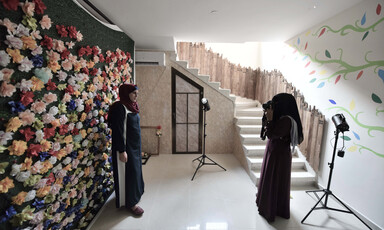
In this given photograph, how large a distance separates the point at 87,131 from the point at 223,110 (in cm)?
A: 287

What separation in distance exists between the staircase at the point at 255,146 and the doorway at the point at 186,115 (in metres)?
0.94

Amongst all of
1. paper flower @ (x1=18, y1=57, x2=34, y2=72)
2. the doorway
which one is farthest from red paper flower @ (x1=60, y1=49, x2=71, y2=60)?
the doorway

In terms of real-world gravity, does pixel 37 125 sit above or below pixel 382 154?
above

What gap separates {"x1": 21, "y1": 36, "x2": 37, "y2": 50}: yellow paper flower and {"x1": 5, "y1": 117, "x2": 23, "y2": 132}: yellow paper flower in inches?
17.6

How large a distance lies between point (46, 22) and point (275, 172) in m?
2.46

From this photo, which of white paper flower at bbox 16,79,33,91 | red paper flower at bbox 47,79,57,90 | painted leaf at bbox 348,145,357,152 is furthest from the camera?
painted leaf at bbox 348,145,357,152

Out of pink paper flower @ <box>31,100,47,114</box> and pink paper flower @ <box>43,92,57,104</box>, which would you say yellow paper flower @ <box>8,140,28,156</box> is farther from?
pink paper flower @ <box>43,92,57,104</box>

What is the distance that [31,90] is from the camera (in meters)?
1.16

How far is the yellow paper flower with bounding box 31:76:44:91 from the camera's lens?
116cm

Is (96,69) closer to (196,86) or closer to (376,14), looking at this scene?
(196,86)

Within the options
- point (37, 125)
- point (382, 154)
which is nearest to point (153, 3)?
point (37, 125)

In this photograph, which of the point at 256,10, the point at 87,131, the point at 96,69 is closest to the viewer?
the point at 87,131

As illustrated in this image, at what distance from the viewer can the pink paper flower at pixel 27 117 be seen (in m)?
1.10

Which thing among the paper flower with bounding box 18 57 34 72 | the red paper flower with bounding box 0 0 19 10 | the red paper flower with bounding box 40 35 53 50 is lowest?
the paper flower with bounding box 18 57 34 72
